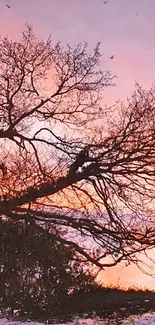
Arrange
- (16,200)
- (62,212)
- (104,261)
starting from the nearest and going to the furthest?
1. (16,200)
2. (62,212)
3. (104,261)

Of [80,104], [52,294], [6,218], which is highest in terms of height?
[80,104]

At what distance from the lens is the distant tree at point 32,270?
9195mm

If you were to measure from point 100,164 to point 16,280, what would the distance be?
2379 millimetres

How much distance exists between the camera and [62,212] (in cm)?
988

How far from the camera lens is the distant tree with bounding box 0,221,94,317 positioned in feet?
30.2

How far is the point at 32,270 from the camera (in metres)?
9.46

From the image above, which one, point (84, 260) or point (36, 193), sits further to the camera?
point (84, 260)

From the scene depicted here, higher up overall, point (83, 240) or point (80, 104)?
point (80, 104)

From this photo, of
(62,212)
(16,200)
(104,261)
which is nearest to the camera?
(16,200)

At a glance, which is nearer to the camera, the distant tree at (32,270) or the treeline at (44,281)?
the treeline at (44,281)

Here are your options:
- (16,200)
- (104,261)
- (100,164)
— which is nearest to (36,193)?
(16,200)

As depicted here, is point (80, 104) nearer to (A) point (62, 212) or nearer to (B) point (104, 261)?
(A) point (62, 212)

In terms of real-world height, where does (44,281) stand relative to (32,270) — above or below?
below

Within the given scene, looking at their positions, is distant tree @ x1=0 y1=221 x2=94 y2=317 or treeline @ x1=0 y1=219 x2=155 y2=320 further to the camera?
distant tree @ x1=0 y1=221 x2=94 y2=317
